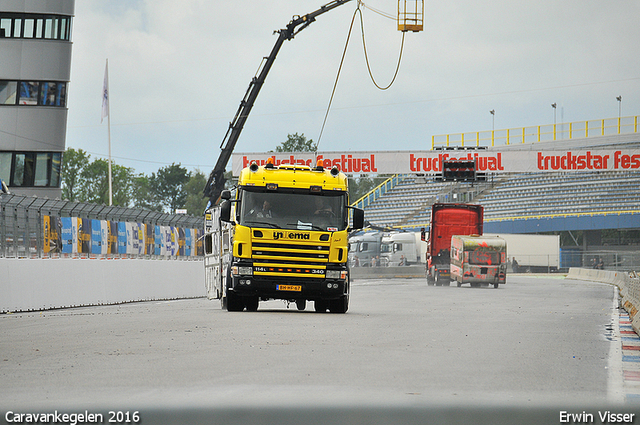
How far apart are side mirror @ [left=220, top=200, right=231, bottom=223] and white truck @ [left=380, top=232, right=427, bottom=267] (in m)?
46.2

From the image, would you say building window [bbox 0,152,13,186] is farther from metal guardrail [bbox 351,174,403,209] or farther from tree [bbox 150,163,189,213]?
tree [bbox 150,163,189,213]

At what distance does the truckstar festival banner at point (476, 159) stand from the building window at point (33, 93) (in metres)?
9.52

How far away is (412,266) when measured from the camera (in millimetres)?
58656

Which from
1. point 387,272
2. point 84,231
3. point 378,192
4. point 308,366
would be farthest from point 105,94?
point 308,366

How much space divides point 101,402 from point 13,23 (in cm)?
4076

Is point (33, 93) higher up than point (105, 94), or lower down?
lower down

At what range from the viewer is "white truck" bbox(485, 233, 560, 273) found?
2562 inches

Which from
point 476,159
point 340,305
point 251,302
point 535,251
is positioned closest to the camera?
point 340,305

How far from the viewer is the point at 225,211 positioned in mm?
17156

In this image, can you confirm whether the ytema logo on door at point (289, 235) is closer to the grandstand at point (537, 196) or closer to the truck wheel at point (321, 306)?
the truck wheel at point (321, 306)

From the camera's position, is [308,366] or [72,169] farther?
[72,169]

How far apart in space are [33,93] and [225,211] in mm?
29903

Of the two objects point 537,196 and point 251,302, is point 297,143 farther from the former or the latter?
point 251,302

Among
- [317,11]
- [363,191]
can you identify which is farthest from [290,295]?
[363,191]
